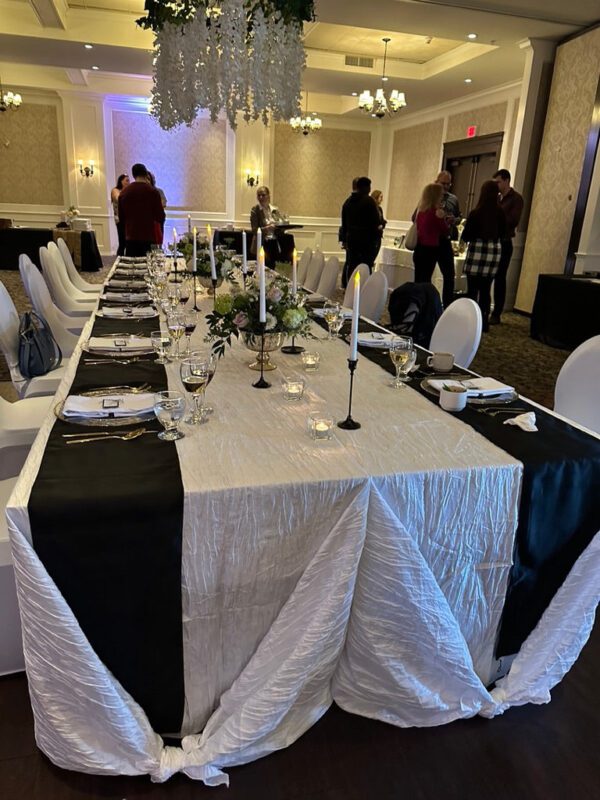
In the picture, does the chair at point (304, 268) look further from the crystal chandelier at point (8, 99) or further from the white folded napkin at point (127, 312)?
the crystal chandelier at point (8, 99)

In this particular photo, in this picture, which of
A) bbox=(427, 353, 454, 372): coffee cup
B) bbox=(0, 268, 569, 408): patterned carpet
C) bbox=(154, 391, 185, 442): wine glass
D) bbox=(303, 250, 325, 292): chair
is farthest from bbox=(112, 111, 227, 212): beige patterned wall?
bbox=(154, 391, 185, 442): wine glass

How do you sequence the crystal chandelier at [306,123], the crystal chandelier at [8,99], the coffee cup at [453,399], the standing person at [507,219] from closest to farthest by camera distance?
the coffee cup at [453,399]
the standing person at [507,219]
the crystal chandelier at [8,99]
the crystal chandelier at [306,123]

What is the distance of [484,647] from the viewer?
1538mm

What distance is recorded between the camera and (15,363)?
Answer: 2.69m

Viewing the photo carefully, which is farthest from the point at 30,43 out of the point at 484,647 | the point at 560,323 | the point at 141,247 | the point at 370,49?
the point at 484,647

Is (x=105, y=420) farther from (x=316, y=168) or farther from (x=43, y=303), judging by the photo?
(x=316, y=168)

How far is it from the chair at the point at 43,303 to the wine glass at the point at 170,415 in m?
1.98

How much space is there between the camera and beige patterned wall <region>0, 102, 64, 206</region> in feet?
36.1

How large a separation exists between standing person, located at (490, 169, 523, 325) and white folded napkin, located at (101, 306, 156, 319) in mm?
4760

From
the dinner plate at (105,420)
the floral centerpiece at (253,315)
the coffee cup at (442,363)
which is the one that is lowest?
the dinner plate at (105,420)

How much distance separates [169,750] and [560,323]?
5.56 meters

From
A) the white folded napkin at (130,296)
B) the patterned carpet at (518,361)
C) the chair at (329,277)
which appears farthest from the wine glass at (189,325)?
the chair at (329,277)

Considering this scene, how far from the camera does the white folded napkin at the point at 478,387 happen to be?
6.13 ft

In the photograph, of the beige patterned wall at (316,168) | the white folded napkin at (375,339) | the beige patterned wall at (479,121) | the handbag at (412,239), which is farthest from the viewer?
the beige patterned wall at (316,168)
